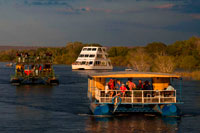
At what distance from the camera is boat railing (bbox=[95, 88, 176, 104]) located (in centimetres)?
2998

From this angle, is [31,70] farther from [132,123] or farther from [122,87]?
[132,123]

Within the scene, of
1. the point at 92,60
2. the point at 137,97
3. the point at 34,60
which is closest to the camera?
the point at 137,97

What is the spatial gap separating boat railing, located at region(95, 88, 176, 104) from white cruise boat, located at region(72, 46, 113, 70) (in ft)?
408

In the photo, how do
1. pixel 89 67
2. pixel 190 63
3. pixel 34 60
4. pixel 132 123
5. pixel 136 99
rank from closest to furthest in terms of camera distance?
pixel 132 123, pixel 136 99, pixel 34 60, pixel 190 63, pixel 89 67

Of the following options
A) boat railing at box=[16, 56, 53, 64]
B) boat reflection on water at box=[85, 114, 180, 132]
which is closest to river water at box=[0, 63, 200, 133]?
boat reflection on water at box=[85, 114, 180, 132]

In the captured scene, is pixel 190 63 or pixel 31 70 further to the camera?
pixel 190 63

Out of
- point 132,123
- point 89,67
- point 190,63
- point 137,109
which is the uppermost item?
point 190,63

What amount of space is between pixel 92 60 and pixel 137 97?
13291 cm

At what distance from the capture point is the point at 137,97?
29.9m

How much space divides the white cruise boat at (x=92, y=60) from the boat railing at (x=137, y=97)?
12428 centimetres

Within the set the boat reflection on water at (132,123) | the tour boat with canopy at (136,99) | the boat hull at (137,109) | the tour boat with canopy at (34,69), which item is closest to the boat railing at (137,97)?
the tour boat with canopy at (136,99)

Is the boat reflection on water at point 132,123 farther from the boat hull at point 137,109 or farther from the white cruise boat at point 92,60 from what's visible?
the white cruise boat at point 92,60

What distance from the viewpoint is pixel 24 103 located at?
136ft

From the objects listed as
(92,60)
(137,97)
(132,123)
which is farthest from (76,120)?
(92,60)
